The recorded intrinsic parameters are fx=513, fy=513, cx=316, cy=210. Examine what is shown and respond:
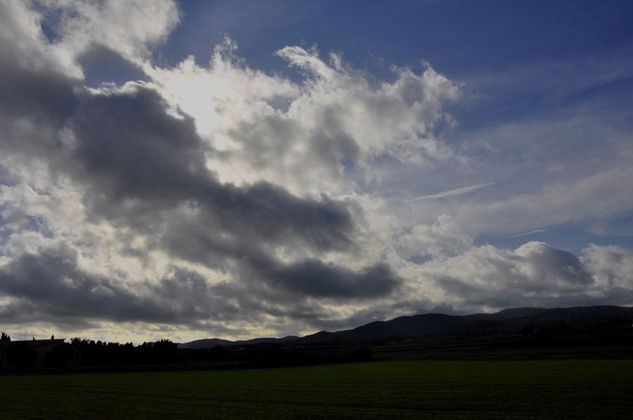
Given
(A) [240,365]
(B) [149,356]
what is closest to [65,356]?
(B) [149,356]

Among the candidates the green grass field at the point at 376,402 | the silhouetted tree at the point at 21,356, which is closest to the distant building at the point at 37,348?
the silhouetted tree at the point at 21,356

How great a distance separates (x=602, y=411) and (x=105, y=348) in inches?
5709

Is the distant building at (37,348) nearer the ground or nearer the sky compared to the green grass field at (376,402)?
nearer the sky

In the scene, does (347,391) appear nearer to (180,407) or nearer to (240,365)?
(180,407)

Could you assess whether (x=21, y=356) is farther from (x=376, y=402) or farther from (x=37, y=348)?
(x=376, y=402)

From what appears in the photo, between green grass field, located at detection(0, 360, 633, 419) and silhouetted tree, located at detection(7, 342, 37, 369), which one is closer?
green grass field, located at detection(0, 360, 633, 419)

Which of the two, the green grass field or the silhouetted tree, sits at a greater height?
the silhouetted tree

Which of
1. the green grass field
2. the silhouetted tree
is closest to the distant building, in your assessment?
the silhouetted tree

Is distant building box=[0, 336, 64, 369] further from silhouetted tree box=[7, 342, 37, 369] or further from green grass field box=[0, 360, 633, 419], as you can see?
green grass field box=[0, 360, 633, 419]

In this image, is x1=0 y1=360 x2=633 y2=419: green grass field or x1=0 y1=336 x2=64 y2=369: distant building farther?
x1=0 y1=336 x2=64 y2=369: distant building

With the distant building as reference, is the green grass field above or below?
below

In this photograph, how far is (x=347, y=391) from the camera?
4569 centimetres

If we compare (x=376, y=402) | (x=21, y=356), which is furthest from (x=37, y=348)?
(x=376, y=402)

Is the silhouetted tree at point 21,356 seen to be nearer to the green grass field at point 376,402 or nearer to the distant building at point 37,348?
the distant building at point 37,348
